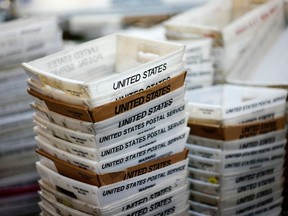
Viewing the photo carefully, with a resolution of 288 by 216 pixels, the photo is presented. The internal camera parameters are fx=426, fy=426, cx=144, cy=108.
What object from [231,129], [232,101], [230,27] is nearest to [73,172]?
[231,129]

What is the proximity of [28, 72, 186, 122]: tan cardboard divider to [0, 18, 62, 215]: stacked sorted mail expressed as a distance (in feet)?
2.56

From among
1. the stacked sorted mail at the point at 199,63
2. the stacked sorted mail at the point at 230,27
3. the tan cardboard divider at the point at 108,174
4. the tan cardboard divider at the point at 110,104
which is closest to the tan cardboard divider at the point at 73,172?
the tan cardboard divider at the point at 108,174

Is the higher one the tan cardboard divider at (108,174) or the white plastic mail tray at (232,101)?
the white plastic mail tray at (232,101)

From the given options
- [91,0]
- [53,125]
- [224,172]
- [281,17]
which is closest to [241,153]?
[224,172]

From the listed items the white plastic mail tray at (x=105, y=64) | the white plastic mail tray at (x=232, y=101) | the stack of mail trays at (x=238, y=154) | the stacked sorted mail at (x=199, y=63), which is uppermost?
the white plastic mail tray at (x=105, y=64)

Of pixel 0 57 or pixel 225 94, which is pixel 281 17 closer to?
pixel 225 94

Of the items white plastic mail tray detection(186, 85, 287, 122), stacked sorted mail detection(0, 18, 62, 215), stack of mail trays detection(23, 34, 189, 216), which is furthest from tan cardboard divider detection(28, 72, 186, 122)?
stacked sorted mail detection(0, 18, 62, 215)

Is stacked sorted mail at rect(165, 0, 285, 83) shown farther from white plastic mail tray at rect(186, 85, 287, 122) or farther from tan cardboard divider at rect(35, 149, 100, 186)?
tan cardboard divider at rect(35, 149, 100, 186)

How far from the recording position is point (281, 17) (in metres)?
3.42

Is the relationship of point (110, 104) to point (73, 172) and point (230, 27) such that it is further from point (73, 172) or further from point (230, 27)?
point (230, 27)

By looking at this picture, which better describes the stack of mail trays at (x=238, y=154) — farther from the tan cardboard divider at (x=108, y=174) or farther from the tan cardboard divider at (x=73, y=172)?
the tan cardboard divider at (x=73, y=172)

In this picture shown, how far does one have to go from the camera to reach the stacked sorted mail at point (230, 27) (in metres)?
2.77

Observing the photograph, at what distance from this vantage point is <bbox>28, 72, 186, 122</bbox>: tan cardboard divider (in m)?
1.62

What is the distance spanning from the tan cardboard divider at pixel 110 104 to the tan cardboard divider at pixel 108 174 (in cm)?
24
